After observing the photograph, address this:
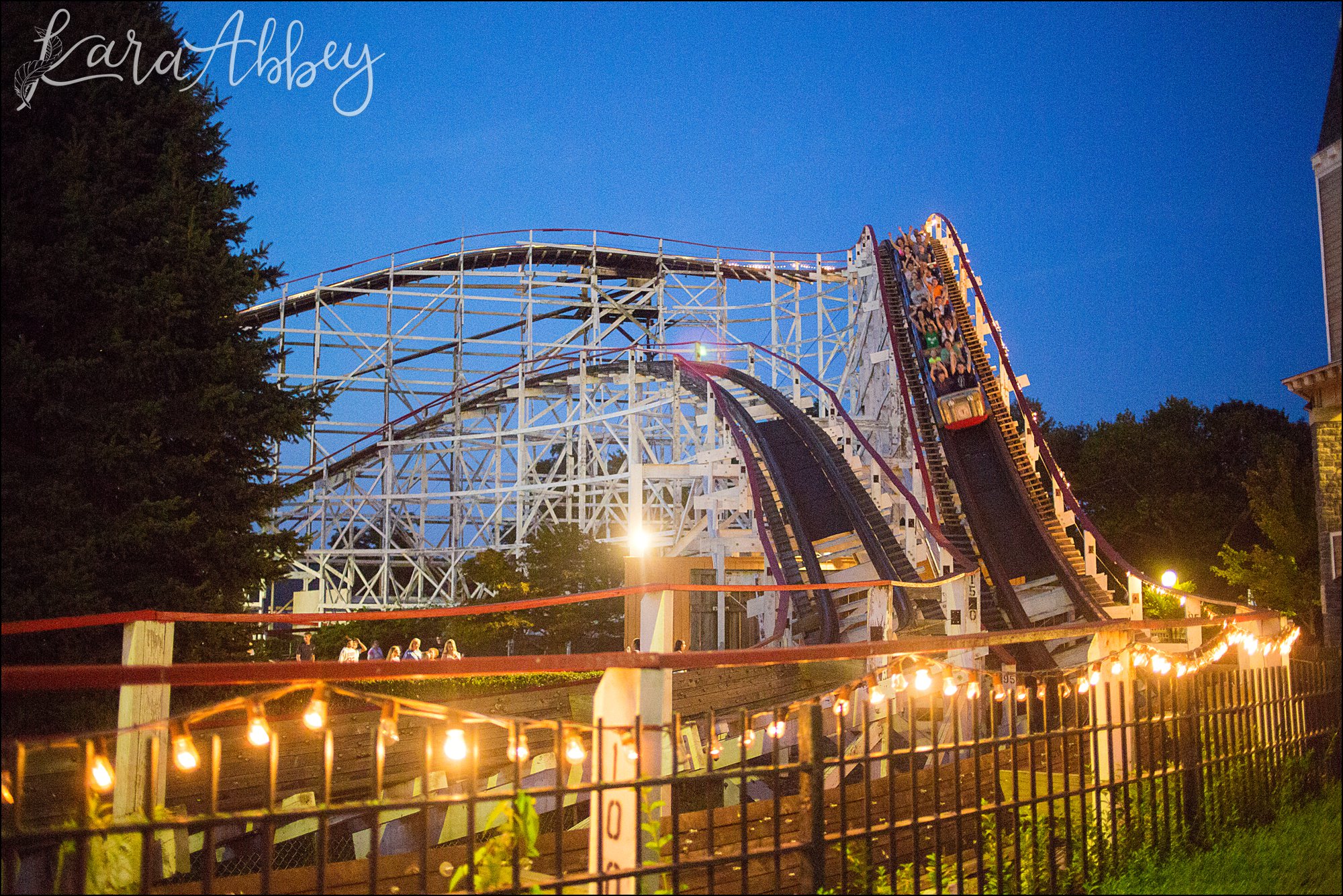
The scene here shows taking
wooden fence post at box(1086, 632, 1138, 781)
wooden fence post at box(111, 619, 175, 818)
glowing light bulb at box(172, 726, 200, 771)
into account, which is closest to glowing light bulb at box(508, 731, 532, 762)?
glowing light bulb at box(172, 726, 200, 771)

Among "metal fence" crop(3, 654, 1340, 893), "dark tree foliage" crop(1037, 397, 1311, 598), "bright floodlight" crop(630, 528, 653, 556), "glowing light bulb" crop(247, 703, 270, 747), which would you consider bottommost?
"metal fence" crop(3, 654, 1340, 893)

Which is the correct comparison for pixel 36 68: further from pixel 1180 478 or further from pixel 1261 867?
pixel 1180 478

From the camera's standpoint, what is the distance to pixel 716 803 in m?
10.0

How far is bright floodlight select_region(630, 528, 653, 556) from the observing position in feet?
54.1

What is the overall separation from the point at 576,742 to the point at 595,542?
15.7 meters

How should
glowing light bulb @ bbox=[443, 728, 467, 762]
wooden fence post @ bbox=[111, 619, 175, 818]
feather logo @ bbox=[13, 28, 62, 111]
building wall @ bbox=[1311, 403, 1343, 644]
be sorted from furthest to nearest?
building wall @ bbox=[1311, 403, 1343, 644] → feather logo @ bbox=[13, 28, 62, 111] → wooden fence post @ bbox=[111, 619, 175, 818] → glowing light bulb @ bbox=[443, 728, 467, 762]

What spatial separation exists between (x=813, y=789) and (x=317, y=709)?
1962 millimetres

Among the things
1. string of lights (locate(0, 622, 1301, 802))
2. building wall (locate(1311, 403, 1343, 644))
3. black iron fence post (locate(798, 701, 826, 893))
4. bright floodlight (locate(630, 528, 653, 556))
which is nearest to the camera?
string of lights (locate(0, 622, 1301, 802))

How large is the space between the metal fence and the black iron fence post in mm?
10

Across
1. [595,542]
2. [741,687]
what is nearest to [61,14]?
[741,687]

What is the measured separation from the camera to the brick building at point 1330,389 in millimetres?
9875

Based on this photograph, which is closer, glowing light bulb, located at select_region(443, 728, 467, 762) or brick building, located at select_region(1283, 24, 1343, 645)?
glowing light bulb, located at select_region(443, 728, 467, 762)

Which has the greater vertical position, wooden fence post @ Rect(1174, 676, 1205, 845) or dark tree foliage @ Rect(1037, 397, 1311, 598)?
dark tree foliage @ Rect(1037, 397, 1311, 598)

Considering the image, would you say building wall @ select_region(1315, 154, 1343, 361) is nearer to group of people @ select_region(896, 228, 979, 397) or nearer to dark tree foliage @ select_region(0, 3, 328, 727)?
group of people @ select_region(896, 228, 979, 397)
